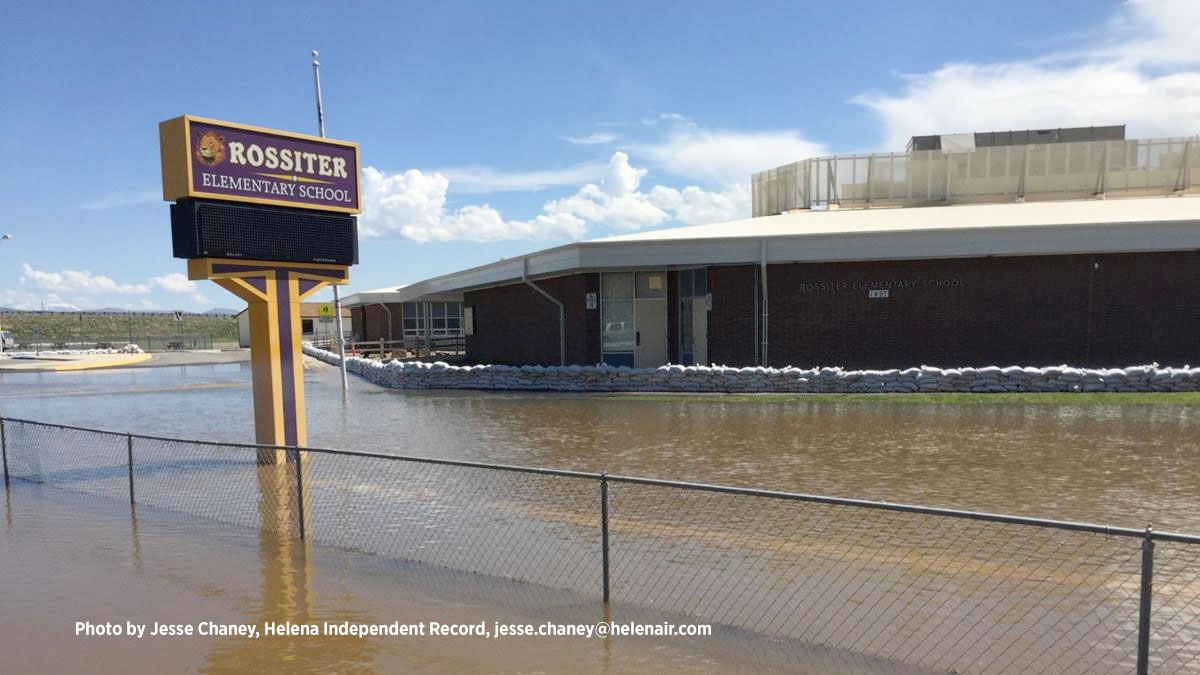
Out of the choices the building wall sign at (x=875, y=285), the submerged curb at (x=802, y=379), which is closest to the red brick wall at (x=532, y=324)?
the submerged curb at (x=802, y=379)

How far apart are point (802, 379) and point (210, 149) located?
13.5 m

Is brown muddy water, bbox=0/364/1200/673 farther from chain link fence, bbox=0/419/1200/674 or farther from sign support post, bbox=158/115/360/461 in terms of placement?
sign support post, bbox=158/115/360/461

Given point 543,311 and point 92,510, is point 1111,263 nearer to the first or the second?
point 543,311

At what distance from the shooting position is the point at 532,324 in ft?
88.4

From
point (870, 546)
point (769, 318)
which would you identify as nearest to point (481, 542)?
point (870, 546)

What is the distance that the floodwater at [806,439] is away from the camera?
8992mm

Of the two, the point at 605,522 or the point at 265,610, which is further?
the point at 265,610

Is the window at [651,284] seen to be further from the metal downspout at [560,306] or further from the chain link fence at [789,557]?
the chain link fence at [789,557]

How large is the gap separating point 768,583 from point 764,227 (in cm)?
1975

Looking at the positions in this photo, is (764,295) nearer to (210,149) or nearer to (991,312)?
(991,312)

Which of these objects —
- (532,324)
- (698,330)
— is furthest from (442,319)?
(698,330)

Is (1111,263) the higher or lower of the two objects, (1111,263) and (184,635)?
the higher

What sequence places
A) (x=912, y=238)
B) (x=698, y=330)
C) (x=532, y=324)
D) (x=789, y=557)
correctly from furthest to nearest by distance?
(x=532, y=324)
(x=698, y=330)
(x=912, y=238)
(x=789, y=557)

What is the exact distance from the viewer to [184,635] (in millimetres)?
5359
